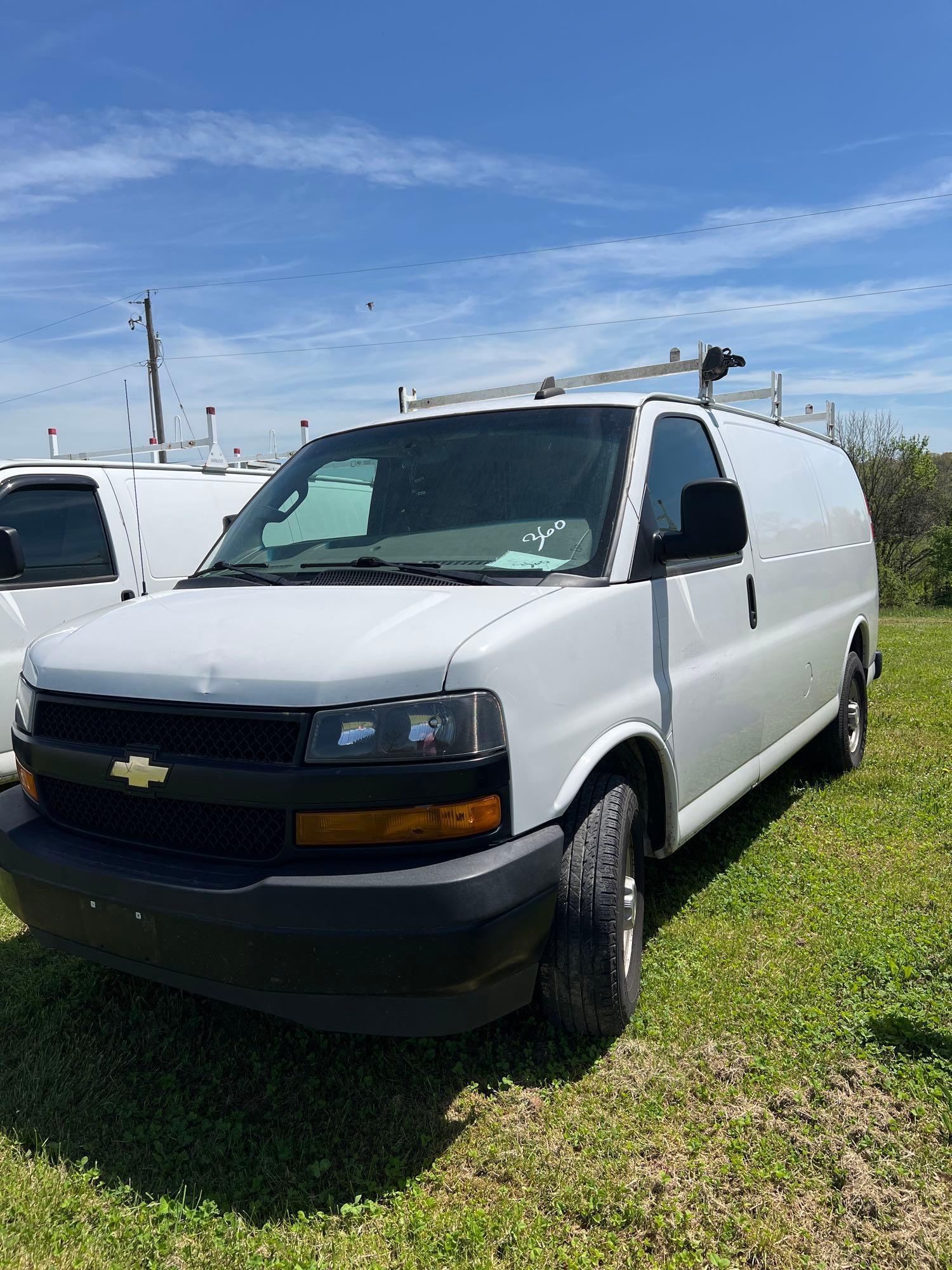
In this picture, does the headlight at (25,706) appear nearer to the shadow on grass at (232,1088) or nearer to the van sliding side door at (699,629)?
the shadow on grass at (232,1088)

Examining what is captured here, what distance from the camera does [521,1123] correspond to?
2.78m

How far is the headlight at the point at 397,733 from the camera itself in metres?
2.44

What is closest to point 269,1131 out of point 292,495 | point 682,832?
point 682,832

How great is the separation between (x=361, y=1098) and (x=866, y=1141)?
56.2 inches

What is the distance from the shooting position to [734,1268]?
2.26m

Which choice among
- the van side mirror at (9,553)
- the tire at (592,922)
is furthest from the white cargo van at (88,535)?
the tire at (592,922)

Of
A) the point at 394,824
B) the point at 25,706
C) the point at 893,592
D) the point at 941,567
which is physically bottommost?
the point at 893,592

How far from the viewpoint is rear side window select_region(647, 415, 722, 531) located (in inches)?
145

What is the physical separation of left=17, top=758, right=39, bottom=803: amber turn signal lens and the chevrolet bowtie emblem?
0.50 meters

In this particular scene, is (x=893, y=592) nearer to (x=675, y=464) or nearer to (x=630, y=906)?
(x=675, y=464)

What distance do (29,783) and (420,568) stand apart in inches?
56.2

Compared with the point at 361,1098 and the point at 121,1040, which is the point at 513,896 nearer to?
the point at 361,1098

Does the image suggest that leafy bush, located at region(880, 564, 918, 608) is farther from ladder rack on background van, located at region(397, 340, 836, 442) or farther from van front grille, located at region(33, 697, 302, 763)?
van front grille, located at region(33, 697, 302, 763)

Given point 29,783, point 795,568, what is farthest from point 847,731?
point 29,783
